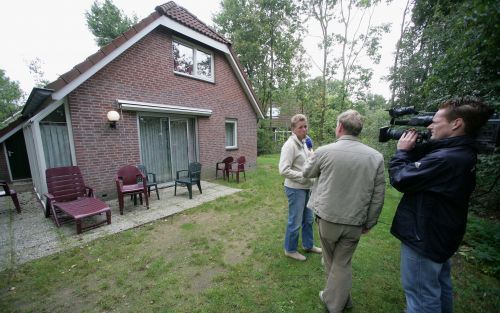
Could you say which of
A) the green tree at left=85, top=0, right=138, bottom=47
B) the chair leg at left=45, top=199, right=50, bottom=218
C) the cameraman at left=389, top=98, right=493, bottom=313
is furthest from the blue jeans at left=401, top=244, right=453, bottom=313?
the green tree at left=85, top=0, right=138, bottom=47

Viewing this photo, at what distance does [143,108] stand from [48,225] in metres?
3.38

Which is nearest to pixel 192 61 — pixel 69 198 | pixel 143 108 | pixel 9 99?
pixel 143 108

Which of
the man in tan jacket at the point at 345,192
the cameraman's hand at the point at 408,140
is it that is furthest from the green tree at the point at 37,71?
the cameraman's hand at the point at 408,140

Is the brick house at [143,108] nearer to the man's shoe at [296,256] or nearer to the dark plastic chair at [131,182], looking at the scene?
the dark plastic chair at [131,182]

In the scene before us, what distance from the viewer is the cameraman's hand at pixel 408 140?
145 cm

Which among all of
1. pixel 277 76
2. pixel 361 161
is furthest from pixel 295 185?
pixel 277 76

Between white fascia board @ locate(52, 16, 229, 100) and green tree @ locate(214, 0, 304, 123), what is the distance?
346 inches

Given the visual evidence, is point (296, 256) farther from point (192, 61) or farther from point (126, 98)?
point (192, 61)

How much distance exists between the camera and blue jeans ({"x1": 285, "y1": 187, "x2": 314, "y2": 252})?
2.62 metres

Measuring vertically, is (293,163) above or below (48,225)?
above

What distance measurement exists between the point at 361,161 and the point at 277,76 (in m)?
16.0

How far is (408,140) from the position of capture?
146cm

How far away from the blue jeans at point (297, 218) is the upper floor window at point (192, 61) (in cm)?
606

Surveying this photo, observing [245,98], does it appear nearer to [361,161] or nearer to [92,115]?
[92,115]
